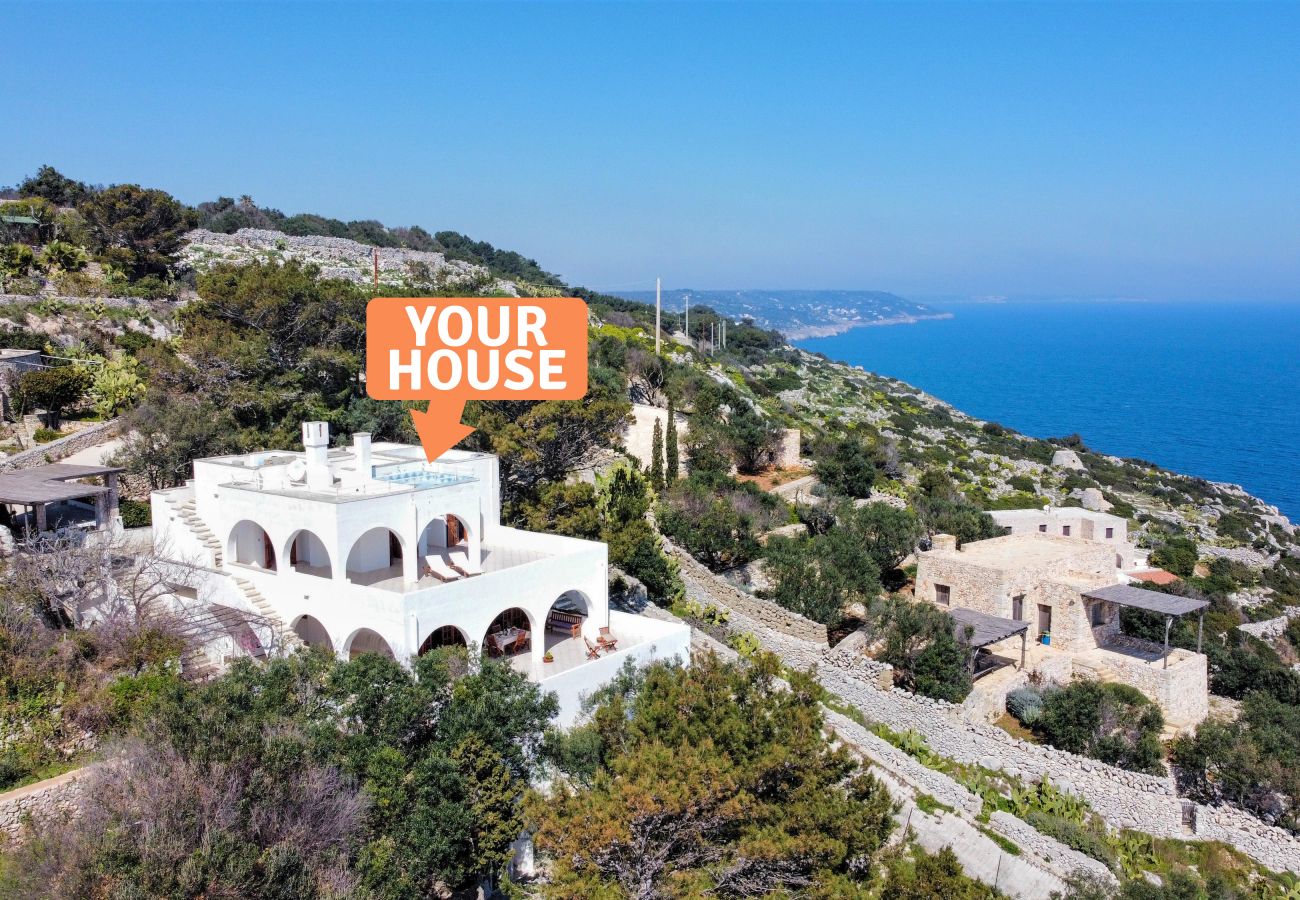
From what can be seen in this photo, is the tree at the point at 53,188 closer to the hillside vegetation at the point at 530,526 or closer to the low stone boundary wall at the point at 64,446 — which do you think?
the hillside vegetation at the point at 530,526

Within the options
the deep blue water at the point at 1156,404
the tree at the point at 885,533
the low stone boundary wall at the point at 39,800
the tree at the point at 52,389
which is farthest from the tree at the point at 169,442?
the deep blue water at the point at 1156,404

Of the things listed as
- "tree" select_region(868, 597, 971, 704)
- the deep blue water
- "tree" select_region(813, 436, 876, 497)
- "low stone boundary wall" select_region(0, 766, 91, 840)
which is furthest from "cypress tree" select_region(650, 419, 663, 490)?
the deep blue water

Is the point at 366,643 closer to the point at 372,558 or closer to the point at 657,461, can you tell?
the point at 372,558

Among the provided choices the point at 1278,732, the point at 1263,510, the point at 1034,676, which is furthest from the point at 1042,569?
the point at 1263,510

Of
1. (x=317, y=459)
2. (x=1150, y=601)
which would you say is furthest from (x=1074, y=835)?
(x=317, y=459)

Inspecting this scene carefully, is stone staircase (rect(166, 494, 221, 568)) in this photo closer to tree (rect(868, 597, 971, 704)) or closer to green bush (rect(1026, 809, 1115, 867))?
tree (rect(868, 597, 971, 704))
